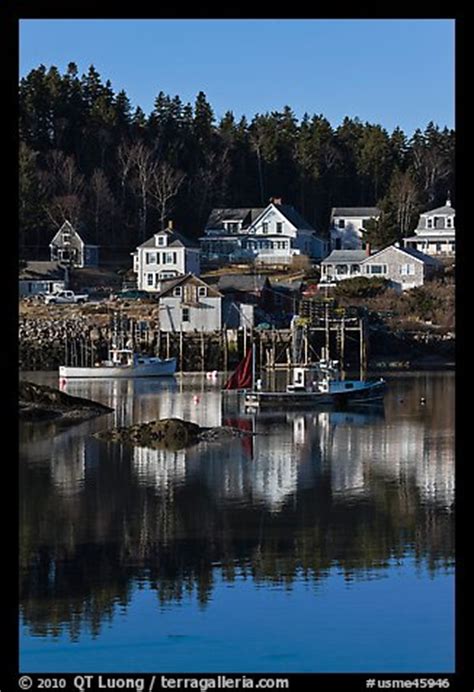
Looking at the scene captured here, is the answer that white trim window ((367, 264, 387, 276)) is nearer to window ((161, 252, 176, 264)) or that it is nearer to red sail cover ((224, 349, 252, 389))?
window ((161, 252, 176, 264))

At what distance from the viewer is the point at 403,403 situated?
32.5 m

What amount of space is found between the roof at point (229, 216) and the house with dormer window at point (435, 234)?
8082 millimetres

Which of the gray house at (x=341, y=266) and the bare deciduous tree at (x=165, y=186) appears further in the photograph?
the bare deciduous tree at (x=165, y=186)

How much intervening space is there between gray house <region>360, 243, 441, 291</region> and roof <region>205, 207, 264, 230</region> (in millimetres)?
9551

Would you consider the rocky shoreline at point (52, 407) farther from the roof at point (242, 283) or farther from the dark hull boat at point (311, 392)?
the roof at point (242, 283)

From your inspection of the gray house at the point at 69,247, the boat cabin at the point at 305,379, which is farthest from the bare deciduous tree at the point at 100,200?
the boat cabin at the point at 305,379

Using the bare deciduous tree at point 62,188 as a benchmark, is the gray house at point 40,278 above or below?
below

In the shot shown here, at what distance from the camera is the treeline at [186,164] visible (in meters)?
62.6

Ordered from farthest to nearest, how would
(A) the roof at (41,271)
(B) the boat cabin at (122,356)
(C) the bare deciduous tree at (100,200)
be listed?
(C) the bare deciduous tree at (100,200), (A) the roof at (41,271), (B) the boat cabin at (122,356)

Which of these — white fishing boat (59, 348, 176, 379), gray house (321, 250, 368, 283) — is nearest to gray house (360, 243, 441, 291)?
gray house (321, 250, 368, 283)

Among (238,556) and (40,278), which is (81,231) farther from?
(238,556)

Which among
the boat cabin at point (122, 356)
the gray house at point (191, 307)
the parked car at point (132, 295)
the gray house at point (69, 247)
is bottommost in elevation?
the boat cabin at point (122, 356)
